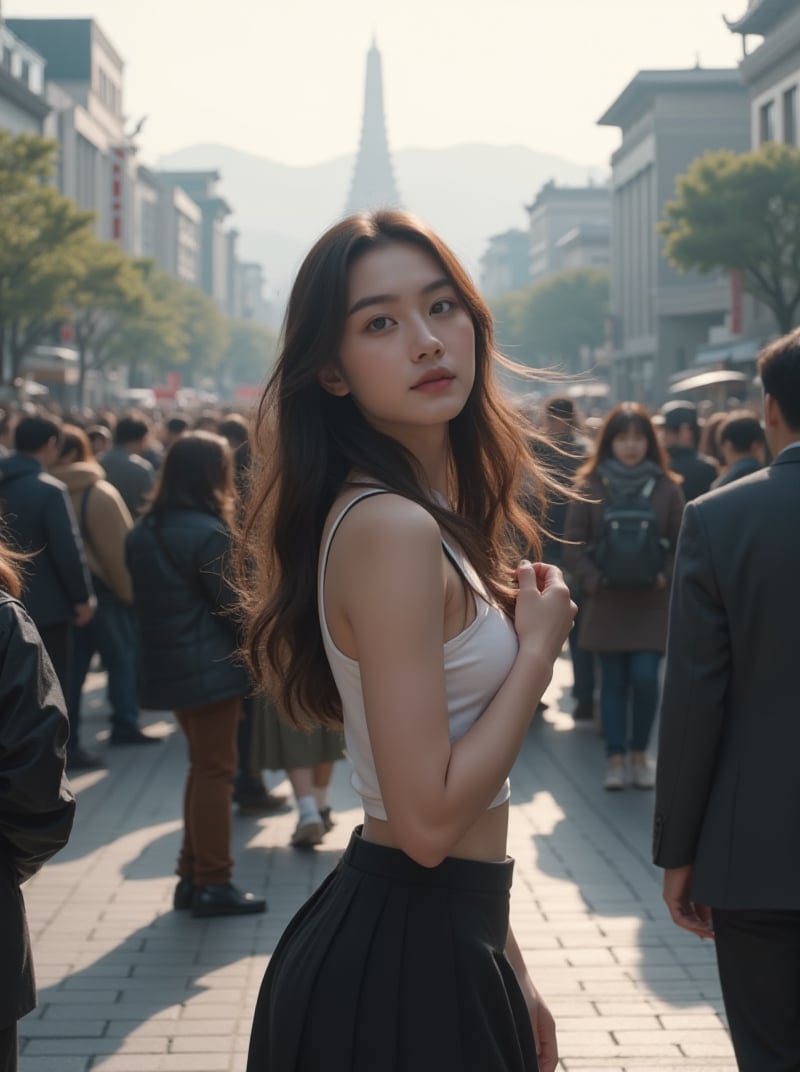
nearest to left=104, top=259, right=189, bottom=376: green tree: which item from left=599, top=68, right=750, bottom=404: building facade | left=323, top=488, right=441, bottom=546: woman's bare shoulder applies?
left=599, top=68, right=750, bottom=404: building facade

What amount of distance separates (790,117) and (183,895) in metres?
53.9

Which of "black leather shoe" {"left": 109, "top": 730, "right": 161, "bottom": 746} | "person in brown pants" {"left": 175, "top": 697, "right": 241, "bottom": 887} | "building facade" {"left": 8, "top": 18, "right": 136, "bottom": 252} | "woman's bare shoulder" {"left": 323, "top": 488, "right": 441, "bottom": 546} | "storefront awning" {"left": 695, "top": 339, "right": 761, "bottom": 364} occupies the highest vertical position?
"building facade" {"left": 8, "top": 18, "right": 136, "bottom": 252}

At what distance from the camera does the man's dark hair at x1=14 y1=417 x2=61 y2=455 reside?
9258 mm

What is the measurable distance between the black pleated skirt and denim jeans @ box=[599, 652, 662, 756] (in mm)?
6875

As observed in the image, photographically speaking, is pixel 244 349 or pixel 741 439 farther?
pixel 244 349

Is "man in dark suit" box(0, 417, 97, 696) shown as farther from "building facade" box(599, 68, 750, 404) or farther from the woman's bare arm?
"building facade" box(599, 68, 750, 404)

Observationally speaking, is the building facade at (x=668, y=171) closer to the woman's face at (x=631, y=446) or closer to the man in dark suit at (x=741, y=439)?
the man in dark suit at (x=741, y=439)

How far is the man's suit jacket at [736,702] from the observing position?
10.8 ft

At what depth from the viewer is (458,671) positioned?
2.31 m

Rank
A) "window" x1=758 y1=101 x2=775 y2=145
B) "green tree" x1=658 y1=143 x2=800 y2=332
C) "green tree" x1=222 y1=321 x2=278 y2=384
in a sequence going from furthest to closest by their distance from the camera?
1. "green tree" x1=222 y1=321 x2=278 y2=384
2. "window" x1=758 y1=101 x2=775 y2=145
3. "green tree" x1=658 y1=143 x2=800 y2=332

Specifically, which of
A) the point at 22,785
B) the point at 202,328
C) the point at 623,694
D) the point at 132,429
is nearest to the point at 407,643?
the point at 22,785

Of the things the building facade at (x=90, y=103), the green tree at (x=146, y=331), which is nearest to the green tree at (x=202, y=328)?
the building facade at (x=90, y=103)

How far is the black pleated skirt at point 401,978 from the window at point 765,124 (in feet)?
197

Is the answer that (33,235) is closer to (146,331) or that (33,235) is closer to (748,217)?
(748,217)
